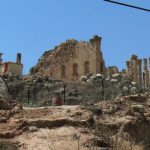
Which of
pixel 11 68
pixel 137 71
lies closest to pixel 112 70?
pixel 137 71

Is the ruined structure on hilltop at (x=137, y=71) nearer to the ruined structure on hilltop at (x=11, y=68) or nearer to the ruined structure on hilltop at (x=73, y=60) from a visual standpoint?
the ruined structure on hilltop at (x=73, y=60)

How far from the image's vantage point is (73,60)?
63.6m

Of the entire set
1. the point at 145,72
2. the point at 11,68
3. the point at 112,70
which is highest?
the point at 145,72

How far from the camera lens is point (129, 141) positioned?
1379cm

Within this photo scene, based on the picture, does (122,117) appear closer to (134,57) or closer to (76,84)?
(76,84)

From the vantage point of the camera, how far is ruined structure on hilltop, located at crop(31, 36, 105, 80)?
6216 centimetres

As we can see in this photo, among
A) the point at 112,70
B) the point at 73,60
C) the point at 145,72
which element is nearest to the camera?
the point at 73,60

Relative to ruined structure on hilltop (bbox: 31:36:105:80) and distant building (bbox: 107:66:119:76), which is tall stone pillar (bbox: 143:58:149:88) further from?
ruined structure on hilltop (bbox: 31:36:105:80)

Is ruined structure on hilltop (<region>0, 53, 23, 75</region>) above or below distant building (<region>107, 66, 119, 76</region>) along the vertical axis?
below

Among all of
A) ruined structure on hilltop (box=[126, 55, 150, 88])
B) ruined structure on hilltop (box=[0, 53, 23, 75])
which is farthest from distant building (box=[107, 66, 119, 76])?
ruined structure on hilltop (box=[0, 53, 23, 75])

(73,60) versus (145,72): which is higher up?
(73,60)

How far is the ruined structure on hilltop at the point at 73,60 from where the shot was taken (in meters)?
62.2

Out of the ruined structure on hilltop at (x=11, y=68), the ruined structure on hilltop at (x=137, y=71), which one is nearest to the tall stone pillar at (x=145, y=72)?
the ruined structure on hilltop at (x=137, y=71)

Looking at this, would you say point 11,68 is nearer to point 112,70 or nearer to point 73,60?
point 73,60
